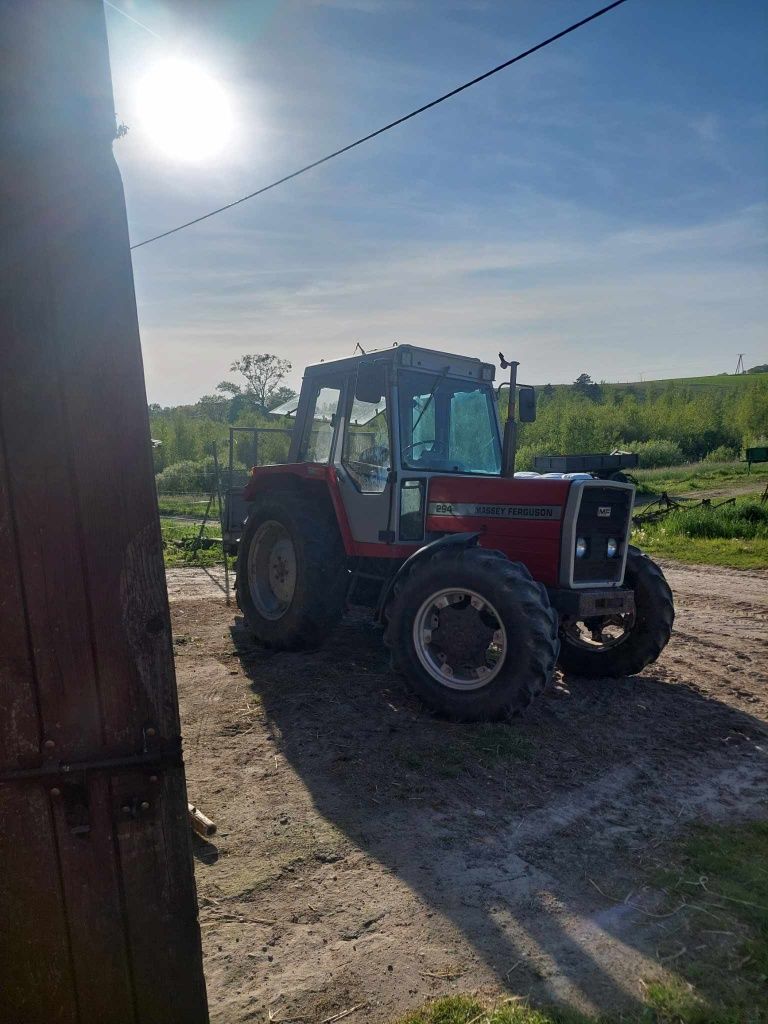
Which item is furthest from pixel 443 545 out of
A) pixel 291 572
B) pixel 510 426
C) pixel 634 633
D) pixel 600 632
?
pixel 291 572

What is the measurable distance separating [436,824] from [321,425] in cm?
402

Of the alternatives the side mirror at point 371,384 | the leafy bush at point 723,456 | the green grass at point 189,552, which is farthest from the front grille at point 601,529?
the leafy bush at point 723,456

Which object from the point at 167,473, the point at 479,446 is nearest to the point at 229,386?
the point at 167,473

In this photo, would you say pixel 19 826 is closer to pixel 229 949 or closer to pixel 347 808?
pixel 229 949

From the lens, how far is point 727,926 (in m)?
2.62

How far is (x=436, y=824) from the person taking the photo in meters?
3.42

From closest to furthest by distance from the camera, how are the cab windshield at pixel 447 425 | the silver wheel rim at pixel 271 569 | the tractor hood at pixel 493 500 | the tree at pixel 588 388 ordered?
the tractor hood at pixel 493 500 → the cab windshield at pixel 447 425 → the silver wheel rim at pixel 271 569 → the tree at pixel 588 388

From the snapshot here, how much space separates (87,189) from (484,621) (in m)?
3.60

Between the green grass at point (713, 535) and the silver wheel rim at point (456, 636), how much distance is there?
25.4 feet

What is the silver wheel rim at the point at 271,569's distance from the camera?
6578mm

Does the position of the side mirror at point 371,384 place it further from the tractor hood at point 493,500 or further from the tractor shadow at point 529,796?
the tractor shadow at point 529,796

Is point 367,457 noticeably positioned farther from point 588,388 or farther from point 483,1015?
point 588,388

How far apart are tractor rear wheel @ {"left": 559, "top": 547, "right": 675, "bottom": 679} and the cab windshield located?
4.77 feet

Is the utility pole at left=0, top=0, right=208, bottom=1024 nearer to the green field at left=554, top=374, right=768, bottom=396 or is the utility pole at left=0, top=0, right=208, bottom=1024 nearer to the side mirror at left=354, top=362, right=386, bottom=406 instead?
the side mirror at left=354, top=362, right=386, bottom=406
